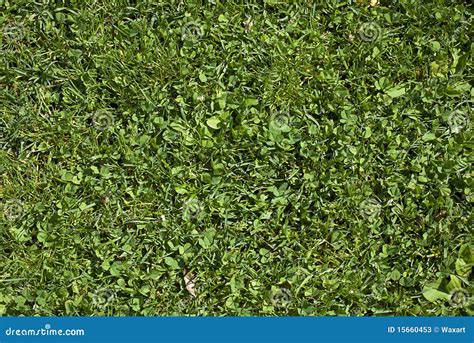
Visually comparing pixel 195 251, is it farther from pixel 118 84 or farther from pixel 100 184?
pixel 118 84

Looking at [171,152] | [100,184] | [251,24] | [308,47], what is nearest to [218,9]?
[251,24]

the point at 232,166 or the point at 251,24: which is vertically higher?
the point at 251,24

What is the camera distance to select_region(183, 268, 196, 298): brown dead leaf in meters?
3.82

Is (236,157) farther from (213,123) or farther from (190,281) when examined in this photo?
(190,281)

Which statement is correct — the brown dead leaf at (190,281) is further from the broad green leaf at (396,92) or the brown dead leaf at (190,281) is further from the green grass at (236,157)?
the broad green leaf at (396,92)

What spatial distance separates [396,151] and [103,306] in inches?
69.5

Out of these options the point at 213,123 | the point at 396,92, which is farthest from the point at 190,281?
the point at 396,92

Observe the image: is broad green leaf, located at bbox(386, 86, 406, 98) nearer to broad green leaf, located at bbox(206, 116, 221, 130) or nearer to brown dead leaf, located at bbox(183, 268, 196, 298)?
broad green leaf, located at bbox(206, 116, 221, 130)

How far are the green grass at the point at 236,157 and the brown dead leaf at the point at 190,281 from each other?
0.02 metres

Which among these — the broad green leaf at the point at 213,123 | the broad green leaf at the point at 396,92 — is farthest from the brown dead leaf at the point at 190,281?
the broad green leaf at the point at 396,92

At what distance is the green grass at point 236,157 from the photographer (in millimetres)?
3793

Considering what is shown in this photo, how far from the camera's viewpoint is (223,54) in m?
4.08

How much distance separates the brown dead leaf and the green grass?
1.0 inches

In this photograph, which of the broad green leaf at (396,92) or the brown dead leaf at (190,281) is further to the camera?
the broad green leaf at (396,92)
